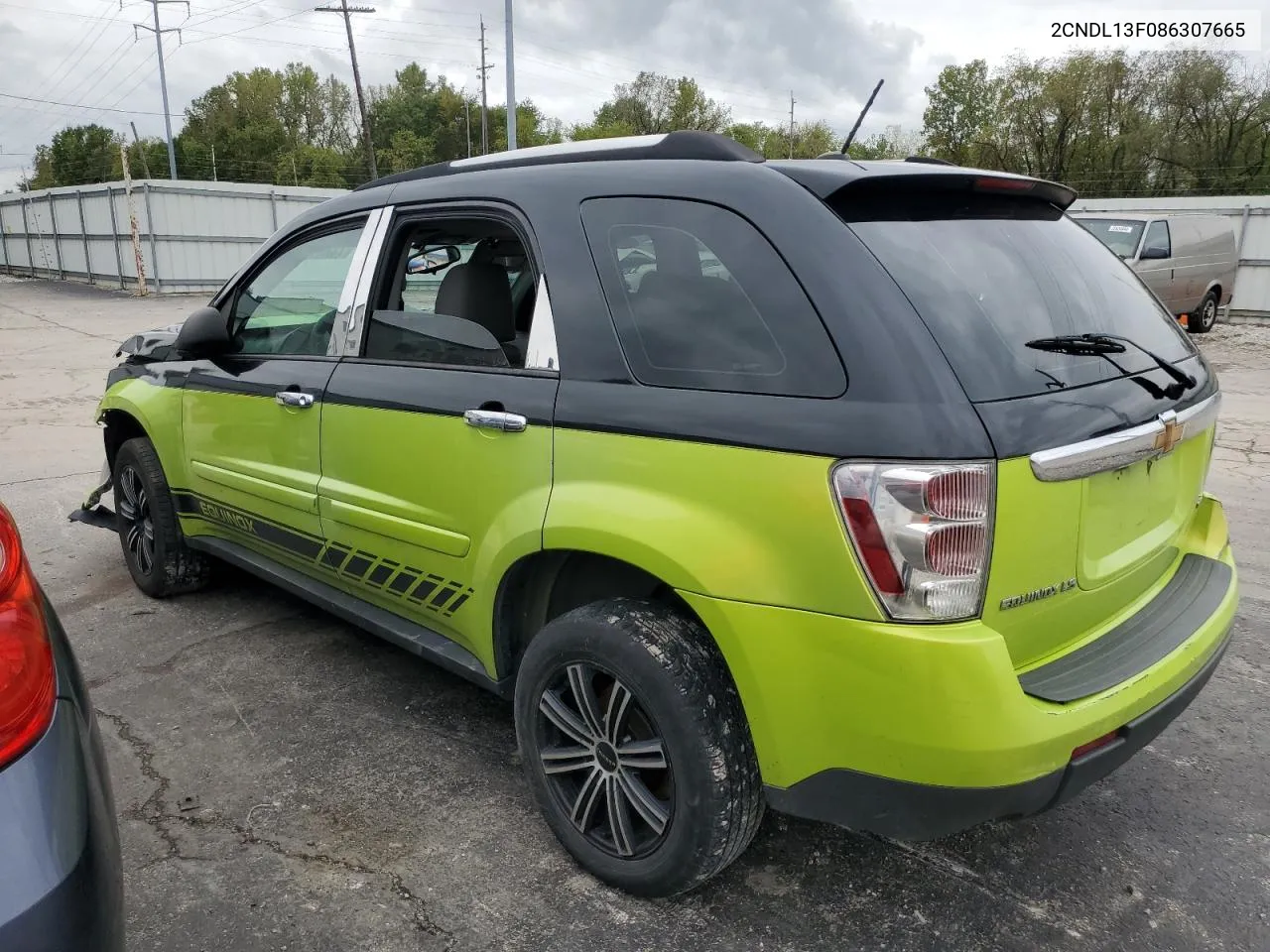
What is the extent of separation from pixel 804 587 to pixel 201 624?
10.4ft

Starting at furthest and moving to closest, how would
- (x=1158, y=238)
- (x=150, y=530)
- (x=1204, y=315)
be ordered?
(x=1204, y=315) → (x=1158, y=238) → (x=150, y=530)

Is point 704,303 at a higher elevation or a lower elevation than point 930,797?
higher

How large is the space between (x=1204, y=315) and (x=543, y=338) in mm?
16399

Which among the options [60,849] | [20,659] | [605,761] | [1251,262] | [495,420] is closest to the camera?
[60,849]

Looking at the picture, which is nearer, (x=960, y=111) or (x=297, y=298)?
(x=297, y=298)

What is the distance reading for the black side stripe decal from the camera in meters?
2.79

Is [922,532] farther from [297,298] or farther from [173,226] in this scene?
[173,226]

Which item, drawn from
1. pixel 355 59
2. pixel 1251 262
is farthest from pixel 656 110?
pixel 1251 262

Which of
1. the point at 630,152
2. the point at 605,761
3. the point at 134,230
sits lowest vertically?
the point at 605,761

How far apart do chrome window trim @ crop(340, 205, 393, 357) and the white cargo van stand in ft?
41.2

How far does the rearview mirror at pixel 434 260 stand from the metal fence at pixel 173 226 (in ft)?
71.2

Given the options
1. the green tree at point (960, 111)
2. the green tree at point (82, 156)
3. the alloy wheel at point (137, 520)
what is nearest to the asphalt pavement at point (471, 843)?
the alloy wheel at point (137, 520)

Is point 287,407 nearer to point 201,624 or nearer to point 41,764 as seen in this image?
point 201,624

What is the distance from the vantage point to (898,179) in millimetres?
2182
